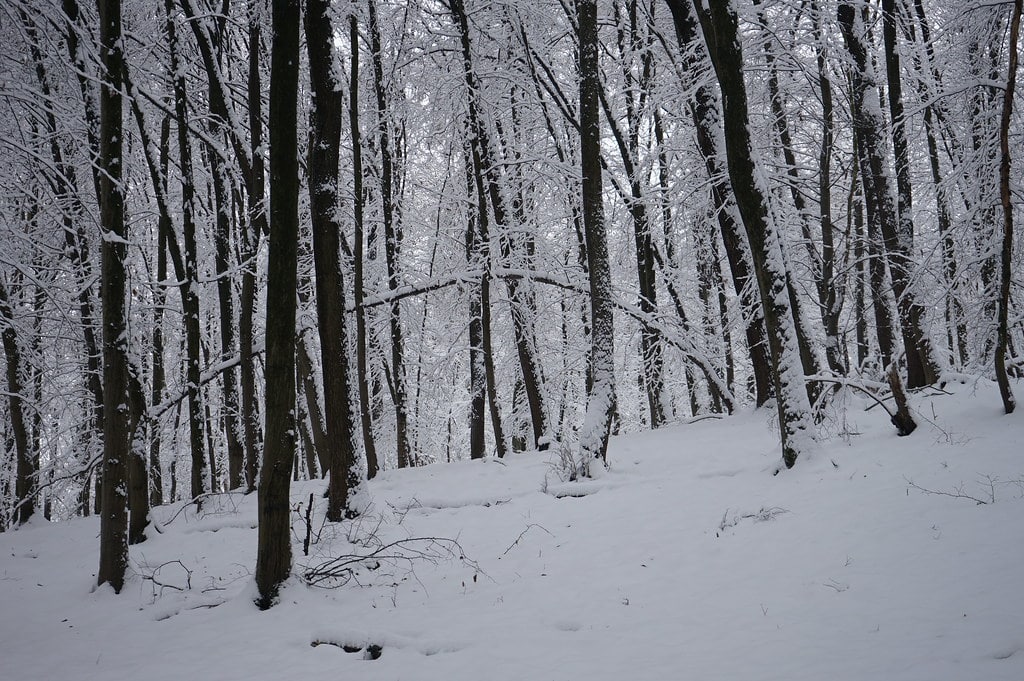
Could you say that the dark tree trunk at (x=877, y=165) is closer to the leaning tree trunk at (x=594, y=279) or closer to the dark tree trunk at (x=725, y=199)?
the dark tree trunk at (x=725, y=199)

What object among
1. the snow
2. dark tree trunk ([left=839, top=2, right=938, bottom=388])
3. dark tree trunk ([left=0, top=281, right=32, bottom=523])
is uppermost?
dark tree trunk ([left=839, top=2, right=938, bottom=388])

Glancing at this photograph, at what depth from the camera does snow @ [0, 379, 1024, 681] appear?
3387 mm

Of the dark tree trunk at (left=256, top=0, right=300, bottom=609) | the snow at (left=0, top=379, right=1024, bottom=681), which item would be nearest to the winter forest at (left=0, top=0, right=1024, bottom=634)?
the dark tree trunk at (left=256, top=0, right=300, bottom=609)

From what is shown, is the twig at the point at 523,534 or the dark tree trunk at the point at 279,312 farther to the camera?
the twig at the point at 523,534

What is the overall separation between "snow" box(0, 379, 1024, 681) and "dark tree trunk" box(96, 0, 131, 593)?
1.45 feet

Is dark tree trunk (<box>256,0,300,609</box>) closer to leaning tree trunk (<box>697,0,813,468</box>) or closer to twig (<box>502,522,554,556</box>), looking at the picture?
twig (<box>502,522,554,556</box>)

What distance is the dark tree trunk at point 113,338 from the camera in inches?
228

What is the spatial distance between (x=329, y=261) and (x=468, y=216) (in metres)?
9.13

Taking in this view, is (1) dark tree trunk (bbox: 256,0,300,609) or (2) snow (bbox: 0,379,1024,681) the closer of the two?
(2) snow (bbox: 0,379,1024,681)

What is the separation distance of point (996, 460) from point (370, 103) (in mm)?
14893

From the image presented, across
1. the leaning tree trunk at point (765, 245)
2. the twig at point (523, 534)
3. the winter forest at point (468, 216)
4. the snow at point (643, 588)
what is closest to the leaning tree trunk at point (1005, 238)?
the winter forest at point (468, 216)

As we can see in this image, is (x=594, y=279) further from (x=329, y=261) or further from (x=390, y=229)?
(x=390, y=229)

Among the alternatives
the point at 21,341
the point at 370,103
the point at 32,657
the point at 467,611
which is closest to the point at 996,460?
the point at 467,611

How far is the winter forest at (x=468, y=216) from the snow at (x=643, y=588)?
1.56 ft
